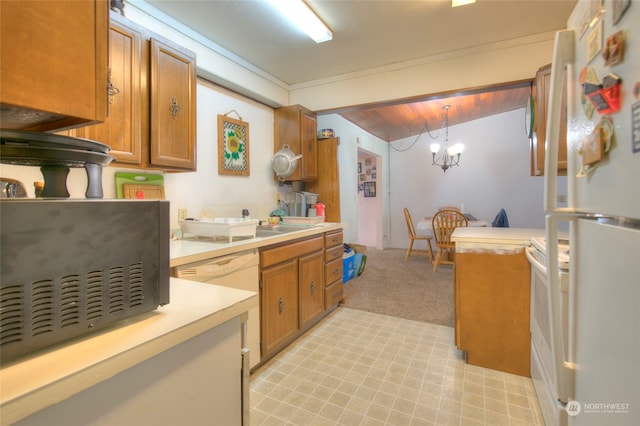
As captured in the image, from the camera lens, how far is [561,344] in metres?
0.85

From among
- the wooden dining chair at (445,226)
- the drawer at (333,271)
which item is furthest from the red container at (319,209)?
the wooden dining chair at (445,226)

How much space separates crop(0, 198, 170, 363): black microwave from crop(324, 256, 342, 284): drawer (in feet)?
6.76

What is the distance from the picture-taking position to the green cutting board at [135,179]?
5.70ft

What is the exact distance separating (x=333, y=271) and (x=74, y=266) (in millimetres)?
2370

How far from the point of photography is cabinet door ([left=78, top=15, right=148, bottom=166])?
1448 mm

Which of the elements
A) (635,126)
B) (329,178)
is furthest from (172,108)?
(635,126)

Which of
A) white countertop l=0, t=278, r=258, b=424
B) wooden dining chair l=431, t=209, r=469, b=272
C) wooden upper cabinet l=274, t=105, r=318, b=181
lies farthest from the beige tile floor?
wooden dining chair l=431, t=209, r=469, b=272

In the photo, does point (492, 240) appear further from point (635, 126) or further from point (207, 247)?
point (207, 247)

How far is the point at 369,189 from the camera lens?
6156 mm

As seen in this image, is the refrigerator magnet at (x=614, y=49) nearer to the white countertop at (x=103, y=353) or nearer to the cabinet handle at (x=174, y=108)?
the white countertop at (x=103, y=353)

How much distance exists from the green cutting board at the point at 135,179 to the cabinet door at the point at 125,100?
24 centimetres

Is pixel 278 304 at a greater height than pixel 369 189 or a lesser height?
lesser

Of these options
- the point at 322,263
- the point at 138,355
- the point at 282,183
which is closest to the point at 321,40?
the point at 282,183

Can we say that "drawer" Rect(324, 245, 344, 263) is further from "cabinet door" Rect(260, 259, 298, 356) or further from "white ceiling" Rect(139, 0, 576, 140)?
"white ceiling" Rect(139, 0, 576, 140)
